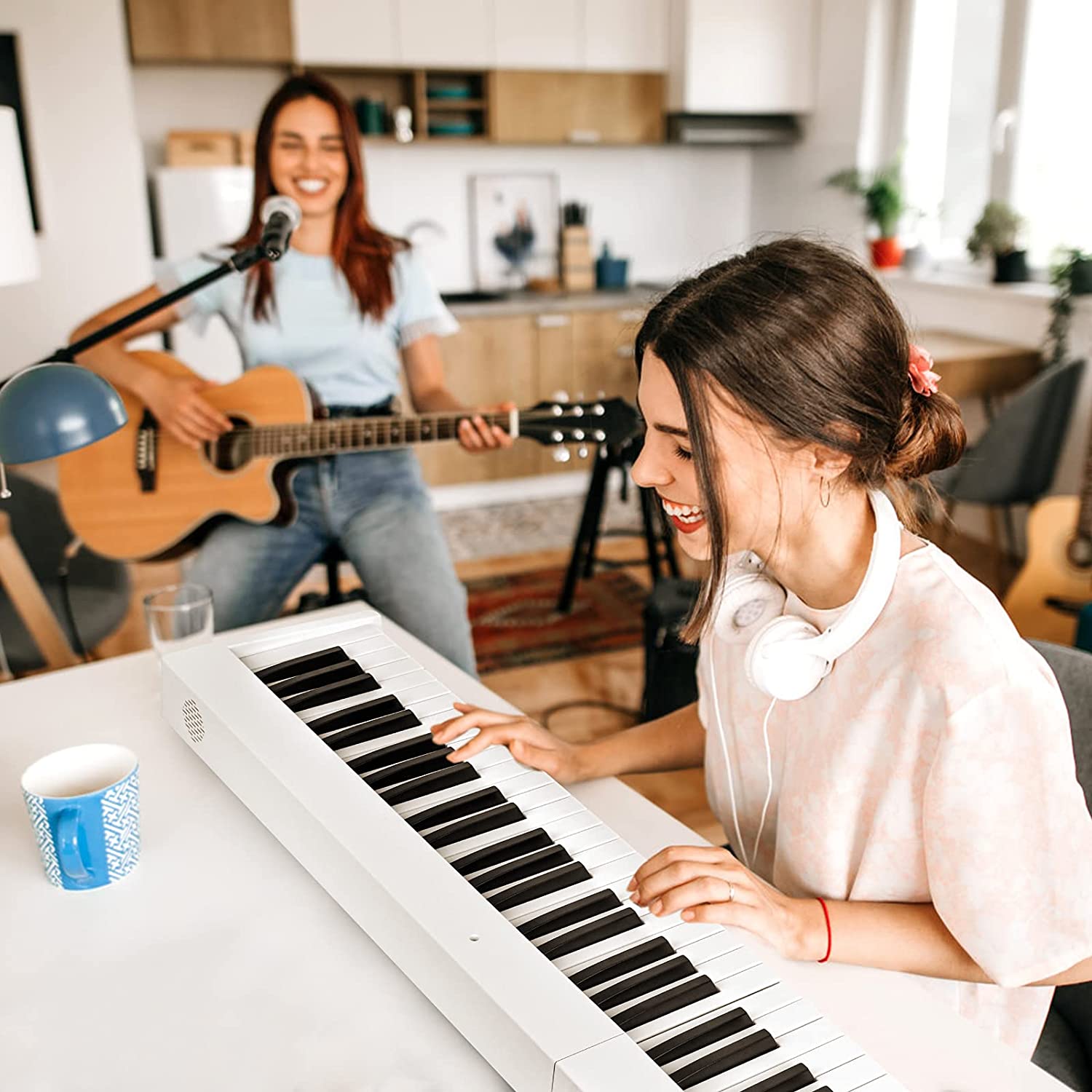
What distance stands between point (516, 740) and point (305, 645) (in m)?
0.32

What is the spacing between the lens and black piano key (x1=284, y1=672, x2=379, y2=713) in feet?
3.72

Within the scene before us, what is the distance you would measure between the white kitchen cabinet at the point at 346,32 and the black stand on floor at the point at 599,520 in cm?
211

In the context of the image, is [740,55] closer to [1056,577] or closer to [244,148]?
[244,148]

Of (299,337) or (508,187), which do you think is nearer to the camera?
(299,337)

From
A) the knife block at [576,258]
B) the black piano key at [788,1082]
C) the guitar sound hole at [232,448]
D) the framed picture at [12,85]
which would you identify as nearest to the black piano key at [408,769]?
the black piano key at [788,1082]

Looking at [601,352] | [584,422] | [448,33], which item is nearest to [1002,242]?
[601,352]

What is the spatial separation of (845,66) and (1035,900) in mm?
4575

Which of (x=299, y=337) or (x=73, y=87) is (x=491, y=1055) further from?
(x=73, y=87)

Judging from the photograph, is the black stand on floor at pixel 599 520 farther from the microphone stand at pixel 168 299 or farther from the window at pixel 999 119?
the window at pixel 999 119

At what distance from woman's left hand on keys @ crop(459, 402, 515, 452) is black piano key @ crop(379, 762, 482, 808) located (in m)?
1.15

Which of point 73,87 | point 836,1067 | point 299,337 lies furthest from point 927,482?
point 73,87

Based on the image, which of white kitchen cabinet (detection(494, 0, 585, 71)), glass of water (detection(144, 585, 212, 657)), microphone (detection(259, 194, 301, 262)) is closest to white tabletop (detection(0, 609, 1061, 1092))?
glass of water (detection(144, 585, 212, 657))

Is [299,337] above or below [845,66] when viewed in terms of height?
below

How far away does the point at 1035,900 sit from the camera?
34.9 inches
